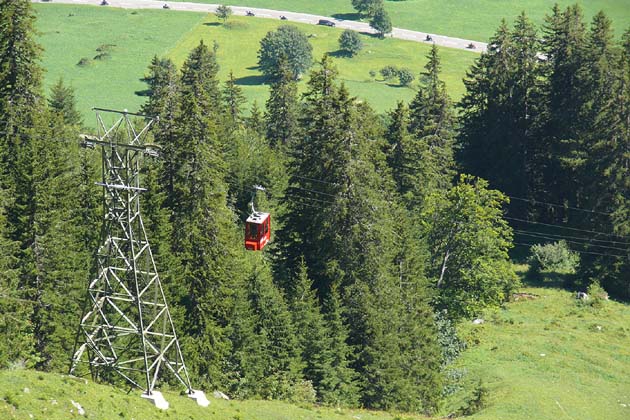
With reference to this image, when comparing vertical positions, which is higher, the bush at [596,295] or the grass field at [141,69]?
the grass field at [141,69]

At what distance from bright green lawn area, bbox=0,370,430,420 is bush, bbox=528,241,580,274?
49.9 meters

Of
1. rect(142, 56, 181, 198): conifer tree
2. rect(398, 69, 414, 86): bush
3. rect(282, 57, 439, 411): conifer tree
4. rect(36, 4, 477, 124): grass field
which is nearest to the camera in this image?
rect(142, 56, 181, 198): conifer tree

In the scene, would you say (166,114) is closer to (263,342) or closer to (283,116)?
(283,116)

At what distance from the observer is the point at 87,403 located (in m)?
40.5

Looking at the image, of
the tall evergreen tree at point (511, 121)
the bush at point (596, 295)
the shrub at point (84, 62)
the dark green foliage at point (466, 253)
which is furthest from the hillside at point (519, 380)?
the shrub at point (84, 62)

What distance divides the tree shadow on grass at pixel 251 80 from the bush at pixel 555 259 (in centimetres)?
9524

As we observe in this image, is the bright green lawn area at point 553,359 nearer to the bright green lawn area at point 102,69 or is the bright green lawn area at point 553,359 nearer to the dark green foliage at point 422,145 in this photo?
the dark green foliage at point 422,145

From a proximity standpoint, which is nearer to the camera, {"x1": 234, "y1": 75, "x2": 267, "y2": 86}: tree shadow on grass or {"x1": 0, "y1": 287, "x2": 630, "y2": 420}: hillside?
{"x1": 0, "y1": 287, "x2": 630, "y2": 420}: hillside

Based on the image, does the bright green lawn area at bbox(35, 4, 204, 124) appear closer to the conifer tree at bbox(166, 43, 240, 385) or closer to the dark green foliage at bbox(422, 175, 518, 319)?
the dark green foliage at bbox(422, 175, 518, 319)

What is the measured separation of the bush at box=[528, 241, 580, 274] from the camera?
93812 millimetres

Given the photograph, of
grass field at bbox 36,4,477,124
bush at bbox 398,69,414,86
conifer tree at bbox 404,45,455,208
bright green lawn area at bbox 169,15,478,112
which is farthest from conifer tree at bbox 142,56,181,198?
bush at bbox 398,69,414,86

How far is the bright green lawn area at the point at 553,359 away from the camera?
213 feet

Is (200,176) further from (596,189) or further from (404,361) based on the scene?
(596,189)

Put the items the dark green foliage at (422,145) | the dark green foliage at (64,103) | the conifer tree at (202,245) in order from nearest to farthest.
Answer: the conifer tree at (202,245)
the dark green foliage at (422,145)
the dark green foliage at (64,103)
